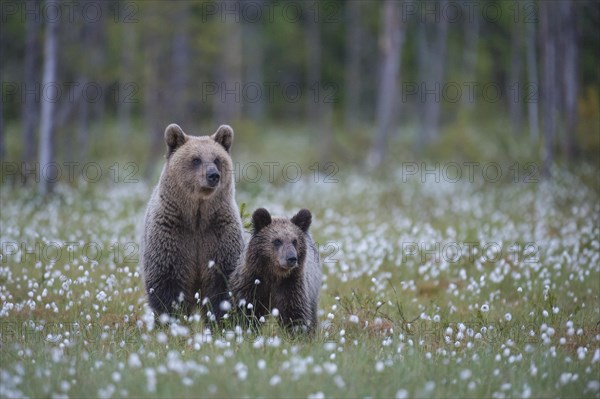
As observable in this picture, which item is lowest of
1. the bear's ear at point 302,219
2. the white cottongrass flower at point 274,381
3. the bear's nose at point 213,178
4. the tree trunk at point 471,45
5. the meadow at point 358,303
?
the meadow at point 358,303

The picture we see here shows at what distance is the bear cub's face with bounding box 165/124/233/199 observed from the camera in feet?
26.2

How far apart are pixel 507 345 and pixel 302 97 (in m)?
52.9

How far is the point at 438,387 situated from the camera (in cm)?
564

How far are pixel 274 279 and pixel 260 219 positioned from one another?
0.72 m

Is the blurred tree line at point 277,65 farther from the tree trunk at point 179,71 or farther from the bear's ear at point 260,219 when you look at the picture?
the bear's ear at point 260,219

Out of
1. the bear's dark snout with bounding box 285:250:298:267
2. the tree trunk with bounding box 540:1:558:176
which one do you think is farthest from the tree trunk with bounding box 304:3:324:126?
the bear's dark snout with bounding box 285:250:298:267

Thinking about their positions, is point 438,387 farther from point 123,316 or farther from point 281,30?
point 281,30

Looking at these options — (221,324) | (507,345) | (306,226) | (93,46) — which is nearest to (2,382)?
(221,324)

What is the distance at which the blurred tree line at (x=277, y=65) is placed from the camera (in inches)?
851

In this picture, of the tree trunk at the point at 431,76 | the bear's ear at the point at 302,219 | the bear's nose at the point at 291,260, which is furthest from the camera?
the tree trunk at the point at 431,76

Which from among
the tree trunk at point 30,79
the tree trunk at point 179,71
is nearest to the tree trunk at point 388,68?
the tree trunk at point 179,71

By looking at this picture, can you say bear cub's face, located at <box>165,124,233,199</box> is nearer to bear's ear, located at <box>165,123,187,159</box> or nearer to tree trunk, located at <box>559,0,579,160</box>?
bear's ear, located at <box>165,123,187,159</box>

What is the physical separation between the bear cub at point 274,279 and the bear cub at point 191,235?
0.28 m

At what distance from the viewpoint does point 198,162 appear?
26.9 feet
